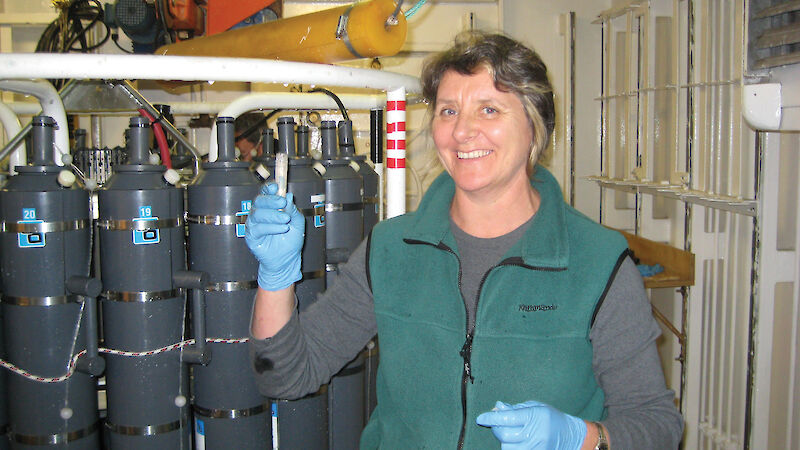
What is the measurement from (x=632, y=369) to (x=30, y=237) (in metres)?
1.48

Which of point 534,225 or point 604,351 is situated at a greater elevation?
point 534,225

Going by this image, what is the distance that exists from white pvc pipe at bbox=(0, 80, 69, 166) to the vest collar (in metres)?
1.12

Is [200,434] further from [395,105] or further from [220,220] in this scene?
[395,105]

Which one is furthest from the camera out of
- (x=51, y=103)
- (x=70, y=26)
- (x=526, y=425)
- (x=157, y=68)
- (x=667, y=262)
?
(x=70, y=26)

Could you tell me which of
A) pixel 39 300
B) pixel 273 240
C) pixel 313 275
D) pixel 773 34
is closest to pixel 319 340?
pixel 273 240

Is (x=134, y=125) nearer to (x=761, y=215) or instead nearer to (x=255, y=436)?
(x=255, y=436)

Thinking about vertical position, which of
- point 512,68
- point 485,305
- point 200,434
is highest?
point 512,68

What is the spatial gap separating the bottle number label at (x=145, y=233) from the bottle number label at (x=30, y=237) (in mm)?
245

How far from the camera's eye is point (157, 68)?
1497 millimetres

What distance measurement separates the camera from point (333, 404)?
2.16 metres

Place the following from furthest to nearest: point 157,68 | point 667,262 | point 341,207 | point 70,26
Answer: point 70,26
point 667,262
point 341,207
point 157,68

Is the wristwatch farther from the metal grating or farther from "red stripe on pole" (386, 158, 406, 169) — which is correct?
the metal grating

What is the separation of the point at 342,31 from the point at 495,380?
3.69 feet

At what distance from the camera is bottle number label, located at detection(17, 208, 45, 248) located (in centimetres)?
167
